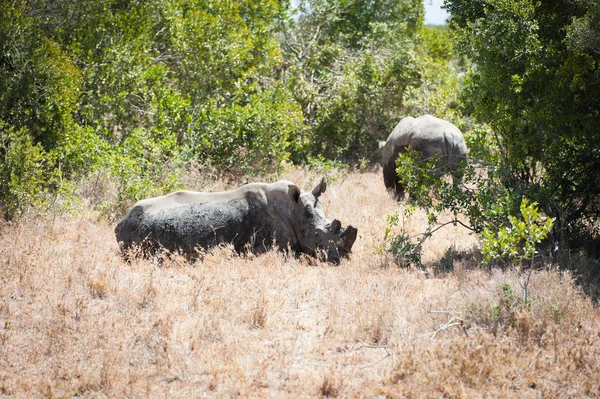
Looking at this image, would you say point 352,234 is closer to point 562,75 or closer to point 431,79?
point 562,75

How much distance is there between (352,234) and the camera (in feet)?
29.6

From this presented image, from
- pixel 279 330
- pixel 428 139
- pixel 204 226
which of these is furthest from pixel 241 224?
pixel 428 139

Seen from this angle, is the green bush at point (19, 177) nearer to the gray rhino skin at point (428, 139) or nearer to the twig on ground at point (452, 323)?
the gray rhino skin at point (428, 139)

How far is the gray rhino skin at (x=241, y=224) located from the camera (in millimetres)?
9102

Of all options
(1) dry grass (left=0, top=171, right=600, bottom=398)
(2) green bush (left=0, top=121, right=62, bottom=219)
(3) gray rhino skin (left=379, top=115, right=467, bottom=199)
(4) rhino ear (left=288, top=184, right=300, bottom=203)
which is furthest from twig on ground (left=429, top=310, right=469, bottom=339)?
(2) green bush (left=0, top=121, right=62, bottom=219)

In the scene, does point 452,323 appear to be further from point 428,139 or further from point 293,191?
point 428,139

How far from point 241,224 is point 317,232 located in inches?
44.3

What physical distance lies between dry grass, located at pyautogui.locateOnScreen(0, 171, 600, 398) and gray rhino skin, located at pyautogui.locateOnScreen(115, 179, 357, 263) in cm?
32

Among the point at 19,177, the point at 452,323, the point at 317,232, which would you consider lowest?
the point at 452,323

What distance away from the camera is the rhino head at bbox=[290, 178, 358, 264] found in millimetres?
9094

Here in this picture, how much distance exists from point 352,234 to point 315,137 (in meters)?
10.4

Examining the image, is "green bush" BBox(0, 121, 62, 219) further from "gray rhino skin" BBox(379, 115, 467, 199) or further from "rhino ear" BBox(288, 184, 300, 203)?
"gray rhino skin" BBox(379, 115, 467, 199)

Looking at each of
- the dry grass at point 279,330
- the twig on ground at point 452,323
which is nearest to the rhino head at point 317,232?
the dry grass at point 279,330

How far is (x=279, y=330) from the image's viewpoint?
6.90 meters
